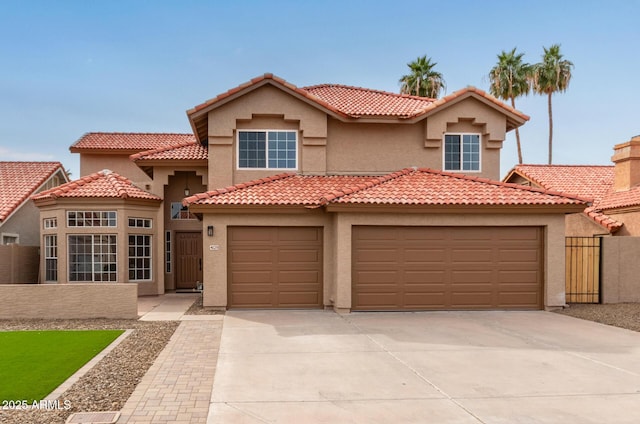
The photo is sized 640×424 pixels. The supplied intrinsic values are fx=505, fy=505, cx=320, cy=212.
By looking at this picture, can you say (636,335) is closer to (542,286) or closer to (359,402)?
(542,286)

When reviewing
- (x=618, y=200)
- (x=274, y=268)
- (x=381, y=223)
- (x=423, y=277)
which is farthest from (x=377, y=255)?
(x=618, y=200)

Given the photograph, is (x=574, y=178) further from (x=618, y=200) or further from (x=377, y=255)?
(x=377, y=255)

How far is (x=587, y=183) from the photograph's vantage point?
24.4 m

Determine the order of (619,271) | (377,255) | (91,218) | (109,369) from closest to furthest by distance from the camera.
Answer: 1. (109,369)
2. (377,255)
3. (619,271)
4. (91,218)

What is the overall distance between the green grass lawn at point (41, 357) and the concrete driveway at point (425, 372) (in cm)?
247

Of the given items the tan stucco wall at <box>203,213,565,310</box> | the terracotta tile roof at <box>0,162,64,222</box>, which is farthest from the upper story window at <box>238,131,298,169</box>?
the terracotta tile roof at <box>0,162,64,222</box>

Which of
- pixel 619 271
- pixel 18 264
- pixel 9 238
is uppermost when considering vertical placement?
pixel 9 238

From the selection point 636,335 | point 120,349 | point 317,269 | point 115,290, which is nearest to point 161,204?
point 115,290

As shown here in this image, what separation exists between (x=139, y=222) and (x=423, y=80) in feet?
98.4

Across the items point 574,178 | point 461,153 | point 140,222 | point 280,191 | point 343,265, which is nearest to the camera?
point 343,265

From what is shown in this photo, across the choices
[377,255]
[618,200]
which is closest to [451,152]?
[377,255]

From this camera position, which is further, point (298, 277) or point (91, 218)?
point (91, 218)

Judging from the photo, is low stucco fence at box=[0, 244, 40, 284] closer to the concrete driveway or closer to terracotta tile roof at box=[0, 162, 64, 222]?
terracotta tile roof at box=[0, 162, 64, 222]

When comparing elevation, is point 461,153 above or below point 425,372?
above
